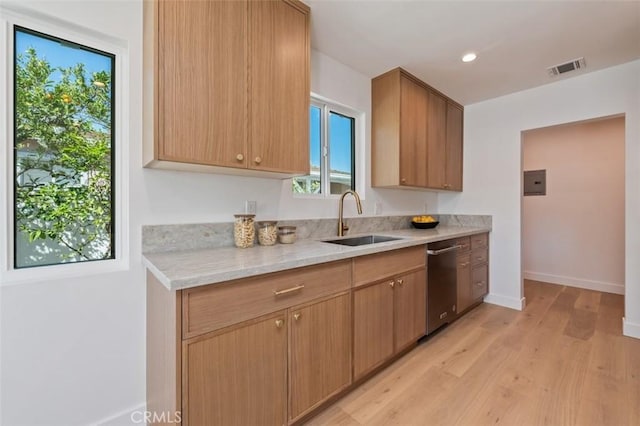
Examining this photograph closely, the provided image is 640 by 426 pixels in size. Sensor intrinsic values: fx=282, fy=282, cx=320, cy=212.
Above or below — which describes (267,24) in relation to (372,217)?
above

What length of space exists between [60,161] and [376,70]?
2496 mm

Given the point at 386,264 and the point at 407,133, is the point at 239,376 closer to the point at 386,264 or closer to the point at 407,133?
the point at 386,264

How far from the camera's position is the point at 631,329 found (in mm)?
2480

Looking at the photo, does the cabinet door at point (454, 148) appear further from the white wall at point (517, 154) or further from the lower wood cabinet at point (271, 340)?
the lower wood cabinet at point (271, 340)

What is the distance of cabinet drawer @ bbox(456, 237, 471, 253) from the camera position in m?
2.80

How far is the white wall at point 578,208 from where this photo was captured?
11.9 feet

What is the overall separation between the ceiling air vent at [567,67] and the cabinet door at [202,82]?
2818mm

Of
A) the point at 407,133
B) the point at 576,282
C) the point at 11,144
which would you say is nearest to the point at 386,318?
the point at 407,133

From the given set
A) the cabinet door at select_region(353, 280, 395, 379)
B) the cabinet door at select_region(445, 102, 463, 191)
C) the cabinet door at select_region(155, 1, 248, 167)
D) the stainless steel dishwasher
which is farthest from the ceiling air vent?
the cabinet door at select_region(155, 1, 248, 167)

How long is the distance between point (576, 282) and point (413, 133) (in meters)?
3.38

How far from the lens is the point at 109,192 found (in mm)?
1520

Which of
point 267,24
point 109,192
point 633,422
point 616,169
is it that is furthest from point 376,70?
point 616,169

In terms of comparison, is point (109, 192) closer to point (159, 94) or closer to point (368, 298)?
point (159, 94)

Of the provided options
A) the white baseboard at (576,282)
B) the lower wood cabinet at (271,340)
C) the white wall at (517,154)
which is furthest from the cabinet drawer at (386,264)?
the white baseboard at (576,282)
